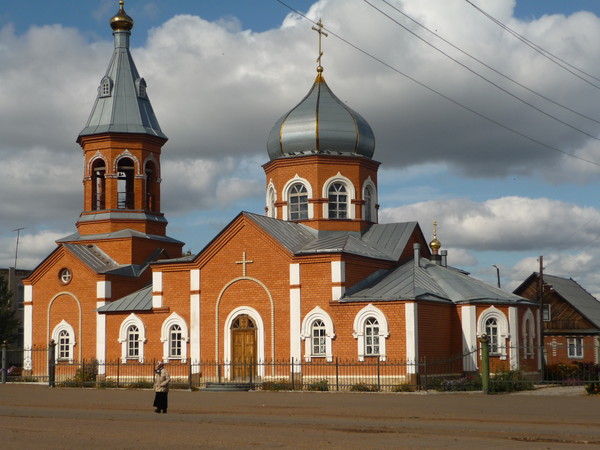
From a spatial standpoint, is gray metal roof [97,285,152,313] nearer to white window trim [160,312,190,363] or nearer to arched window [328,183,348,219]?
white window trim [160,312,190,363]

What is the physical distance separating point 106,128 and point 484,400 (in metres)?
19.8

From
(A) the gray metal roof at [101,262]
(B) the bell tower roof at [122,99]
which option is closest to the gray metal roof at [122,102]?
(B) the bell tower roof at [122,99]

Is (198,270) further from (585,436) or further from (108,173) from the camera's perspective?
(585,436)

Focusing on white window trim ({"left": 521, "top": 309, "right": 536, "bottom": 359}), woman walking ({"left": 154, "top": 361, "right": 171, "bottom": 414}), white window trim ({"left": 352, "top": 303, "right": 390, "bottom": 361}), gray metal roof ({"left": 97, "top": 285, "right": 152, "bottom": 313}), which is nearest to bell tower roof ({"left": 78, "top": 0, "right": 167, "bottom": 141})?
gray metal roof ({"left": 97, "top": 285, "right": 152, "bottom": 313})

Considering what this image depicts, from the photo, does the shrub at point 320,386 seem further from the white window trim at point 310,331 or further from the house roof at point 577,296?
the house roof at point 577,296

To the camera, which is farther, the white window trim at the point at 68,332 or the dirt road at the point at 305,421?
the white window trim at the point at 68,332

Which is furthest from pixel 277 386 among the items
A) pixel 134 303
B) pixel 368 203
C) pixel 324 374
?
pixel 368 203

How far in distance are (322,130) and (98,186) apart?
9.30 metres

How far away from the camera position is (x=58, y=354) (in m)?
36.0

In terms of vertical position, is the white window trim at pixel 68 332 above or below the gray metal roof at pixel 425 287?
below

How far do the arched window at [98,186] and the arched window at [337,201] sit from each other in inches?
355

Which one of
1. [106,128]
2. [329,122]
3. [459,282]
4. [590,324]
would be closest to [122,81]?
[106,128]

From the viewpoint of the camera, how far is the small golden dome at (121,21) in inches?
1467

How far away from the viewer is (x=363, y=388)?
2775cm
